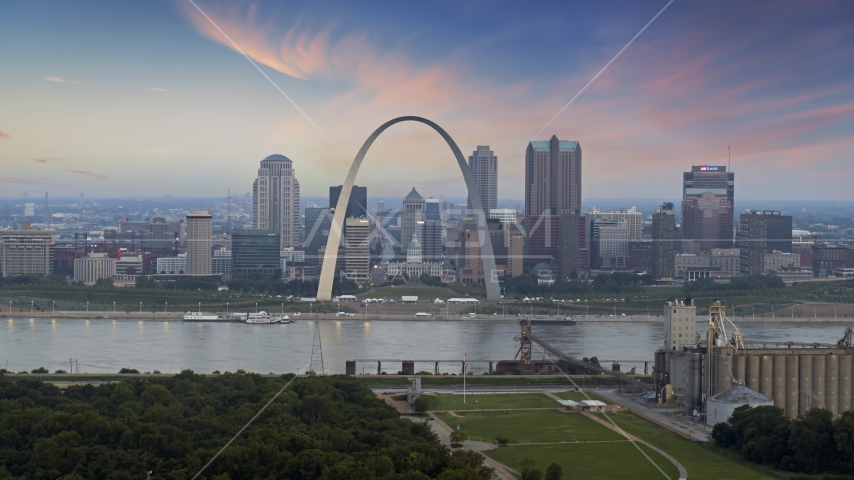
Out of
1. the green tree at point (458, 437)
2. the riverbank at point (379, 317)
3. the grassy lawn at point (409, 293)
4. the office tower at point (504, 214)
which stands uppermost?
the office tower at point (504, 214)

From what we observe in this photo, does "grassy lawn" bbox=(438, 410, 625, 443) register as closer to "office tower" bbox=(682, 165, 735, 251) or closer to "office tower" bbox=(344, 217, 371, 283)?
"office tower" bbox=(344, 217, 371, 283)

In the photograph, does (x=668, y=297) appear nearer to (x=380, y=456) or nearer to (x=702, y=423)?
(x=702, y=423)

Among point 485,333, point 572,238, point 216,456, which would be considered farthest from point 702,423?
point 572,238

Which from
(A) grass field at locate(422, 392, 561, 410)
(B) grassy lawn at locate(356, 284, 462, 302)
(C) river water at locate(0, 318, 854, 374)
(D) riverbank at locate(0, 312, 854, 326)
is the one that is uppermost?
(B) grassy lawn at locate(356, 284, 462, 302)

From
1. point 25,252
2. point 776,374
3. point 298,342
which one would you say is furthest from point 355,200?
point 776,374

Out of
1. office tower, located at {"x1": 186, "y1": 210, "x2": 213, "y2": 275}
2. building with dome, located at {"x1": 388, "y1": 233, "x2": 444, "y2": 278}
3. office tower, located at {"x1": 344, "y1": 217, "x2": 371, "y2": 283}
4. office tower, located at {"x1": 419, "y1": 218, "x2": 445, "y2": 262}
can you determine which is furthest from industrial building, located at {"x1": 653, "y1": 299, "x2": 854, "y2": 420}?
office tower, located at {"x1": 419, "y1": 218, "x2": 445, "y2": 262}

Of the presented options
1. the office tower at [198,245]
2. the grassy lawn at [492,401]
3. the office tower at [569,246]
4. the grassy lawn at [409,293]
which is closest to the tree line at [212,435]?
the grassy lawn at [492,401]

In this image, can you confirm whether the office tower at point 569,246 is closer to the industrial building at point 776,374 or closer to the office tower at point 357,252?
the office tower at point 357,252
